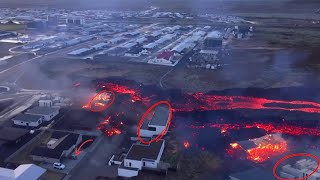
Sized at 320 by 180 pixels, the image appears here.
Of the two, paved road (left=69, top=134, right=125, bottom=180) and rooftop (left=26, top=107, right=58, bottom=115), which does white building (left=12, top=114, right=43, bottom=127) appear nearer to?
rooftop (left=26, top=107, right=58, bottom=115)

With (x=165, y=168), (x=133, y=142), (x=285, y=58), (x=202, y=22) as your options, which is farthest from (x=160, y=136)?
(x=202, y=22)

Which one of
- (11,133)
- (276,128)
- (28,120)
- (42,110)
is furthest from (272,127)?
(11,133)

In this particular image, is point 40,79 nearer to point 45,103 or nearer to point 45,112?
point 45,103

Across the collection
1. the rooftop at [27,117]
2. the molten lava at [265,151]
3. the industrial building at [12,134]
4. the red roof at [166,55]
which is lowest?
the industrial building at [12,134]

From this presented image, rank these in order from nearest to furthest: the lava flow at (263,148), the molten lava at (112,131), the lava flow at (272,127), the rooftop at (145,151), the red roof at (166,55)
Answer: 1. the rooftop at (145,151)
2. the lava flow at (263,148)
3. the molten lava at (112,131)
4. the lava flow at (272,127)
5. the red roof at (166,55)

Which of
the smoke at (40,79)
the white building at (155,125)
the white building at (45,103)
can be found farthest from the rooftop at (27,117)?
the white building at (155,125)

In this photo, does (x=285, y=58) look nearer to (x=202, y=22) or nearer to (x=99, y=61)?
(x=99, y=61)

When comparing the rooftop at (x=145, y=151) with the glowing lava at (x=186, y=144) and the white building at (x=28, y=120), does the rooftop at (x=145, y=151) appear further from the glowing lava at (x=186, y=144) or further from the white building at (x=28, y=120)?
the white building at (x=28, y=120)
